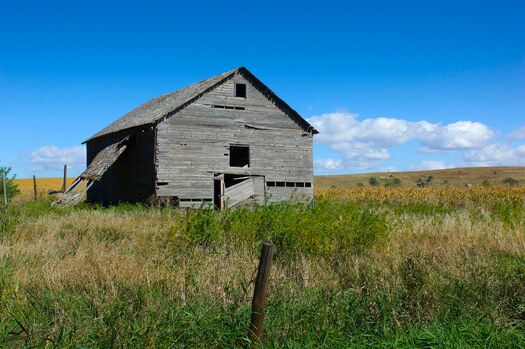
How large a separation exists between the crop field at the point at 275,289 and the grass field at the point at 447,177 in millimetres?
70496

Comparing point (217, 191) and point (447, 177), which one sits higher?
point (447, 177)

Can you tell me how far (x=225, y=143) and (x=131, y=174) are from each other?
4.67 meters

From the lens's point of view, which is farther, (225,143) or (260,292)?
(225,143)

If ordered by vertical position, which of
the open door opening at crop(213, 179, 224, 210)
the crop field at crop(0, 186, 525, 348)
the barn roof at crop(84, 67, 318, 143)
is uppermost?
the barn roof at crop(84, 67, 318, 143)

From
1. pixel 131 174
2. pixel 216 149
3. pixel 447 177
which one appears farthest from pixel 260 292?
pixel 447 177

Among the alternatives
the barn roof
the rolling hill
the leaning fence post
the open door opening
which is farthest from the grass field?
the leaning fence post

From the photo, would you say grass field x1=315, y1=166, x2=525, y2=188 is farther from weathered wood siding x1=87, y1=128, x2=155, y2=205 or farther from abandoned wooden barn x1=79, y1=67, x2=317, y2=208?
abandoned wooden barn x1=79, y1=67, x2=317, y2=208

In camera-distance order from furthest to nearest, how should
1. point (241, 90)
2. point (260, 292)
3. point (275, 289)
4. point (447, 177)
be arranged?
1. point (447, 177)
2. point (241, 90)
3. point (275, 289)
4. point (260, 292)

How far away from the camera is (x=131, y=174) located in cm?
2386

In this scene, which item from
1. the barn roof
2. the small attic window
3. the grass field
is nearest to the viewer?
the barn roof

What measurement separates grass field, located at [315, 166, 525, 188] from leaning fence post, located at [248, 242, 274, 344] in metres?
75.3

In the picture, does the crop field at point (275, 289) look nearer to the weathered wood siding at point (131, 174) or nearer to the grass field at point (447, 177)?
the weathered wood siding at point (131, 174)

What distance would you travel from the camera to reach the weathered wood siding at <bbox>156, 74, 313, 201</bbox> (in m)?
21.5

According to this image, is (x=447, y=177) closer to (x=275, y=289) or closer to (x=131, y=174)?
(x=131, y=174)
